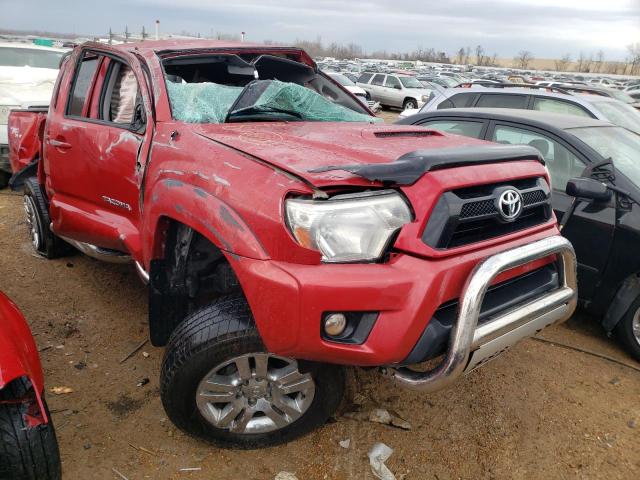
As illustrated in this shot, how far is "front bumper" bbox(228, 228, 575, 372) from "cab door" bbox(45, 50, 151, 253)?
4.44ft

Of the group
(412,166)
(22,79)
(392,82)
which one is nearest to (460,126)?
(412,166)

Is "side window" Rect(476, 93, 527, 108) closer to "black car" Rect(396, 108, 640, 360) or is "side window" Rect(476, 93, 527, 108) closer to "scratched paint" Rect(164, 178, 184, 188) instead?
"black car" Rect(396, 108, 640, 360)

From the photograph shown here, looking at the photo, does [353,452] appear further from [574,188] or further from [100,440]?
[574,188]

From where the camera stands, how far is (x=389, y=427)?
268cm

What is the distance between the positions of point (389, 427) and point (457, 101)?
5.50 meters

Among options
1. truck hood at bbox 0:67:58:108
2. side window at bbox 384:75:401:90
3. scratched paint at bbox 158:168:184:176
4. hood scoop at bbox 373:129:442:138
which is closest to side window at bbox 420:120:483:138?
hood scoop at bbox 373:129:442:138

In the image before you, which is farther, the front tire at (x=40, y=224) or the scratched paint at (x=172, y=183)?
the front tire at (x=40, y=224)

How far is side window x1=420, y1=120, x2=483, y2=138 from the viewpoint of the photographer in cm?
447

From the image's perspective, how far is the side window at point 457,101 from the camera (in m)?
7.03

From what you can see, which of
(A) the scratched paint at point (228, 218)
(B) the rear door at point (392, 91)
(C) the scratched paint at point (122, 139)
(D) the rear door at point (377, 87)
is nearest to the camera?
(A) the scratched paint at point (228, 218)

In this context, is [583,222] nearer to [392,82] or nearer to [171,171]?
[171,171]

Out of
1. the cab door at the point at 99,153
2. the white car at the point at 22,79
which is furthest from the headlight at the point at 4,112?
the cab door at the point at 99,153

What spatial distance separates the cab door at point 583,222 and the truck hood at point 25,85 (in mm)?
6241

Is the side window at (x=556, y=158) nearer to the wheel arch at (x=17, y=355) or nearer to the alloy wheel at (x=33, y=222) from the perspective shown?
the wheel arch at (x=17, y=355)
